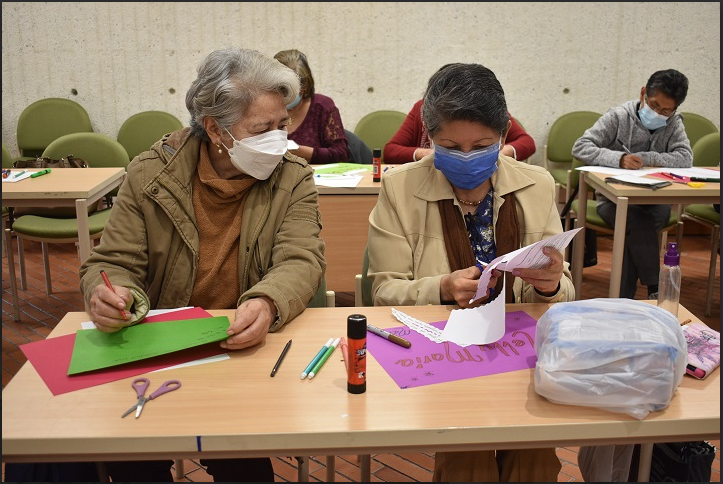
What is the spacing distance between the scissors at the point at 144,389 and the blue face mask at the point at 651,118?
144 inches

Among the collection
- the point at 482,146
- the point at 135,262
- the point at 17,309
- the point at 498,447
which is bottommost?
the point at 17,309

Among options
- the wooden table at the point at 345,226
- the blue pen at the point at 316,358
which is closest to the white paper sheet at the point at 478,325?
the blue pen at the point at 316,358

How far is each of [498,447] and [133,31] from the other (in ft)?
17.9

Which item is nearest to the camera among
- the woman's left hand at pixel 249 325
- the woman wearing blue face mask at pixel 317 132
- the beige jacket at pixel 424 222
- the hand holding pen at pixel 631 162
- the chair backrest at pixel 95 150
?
the woman's left hand at pixel 249 325

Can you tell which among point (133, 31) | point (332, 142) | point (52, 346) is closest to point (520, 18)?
point (332, 142)

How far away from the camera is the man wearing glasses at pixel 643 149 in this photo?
4.12m

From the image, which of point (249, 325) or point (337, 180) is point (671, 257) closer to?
point (249, 325)

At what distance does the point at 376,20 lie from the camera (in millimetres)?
5871

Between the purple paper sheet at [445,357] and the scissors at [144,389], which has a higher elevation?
the scissors at [144,389]

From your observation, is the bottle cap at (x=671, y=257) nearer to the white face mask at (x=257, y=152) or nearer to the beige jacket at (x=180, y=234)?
the beige jacket at (x=180, y=234)

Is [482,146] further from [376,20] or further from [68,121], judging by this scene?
[68,121]

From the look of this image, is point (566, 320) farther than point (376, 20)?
Answer: No

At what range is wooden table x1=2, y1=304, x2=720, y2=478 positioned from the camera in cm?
133

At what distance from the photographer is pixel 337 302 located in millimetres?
4445
